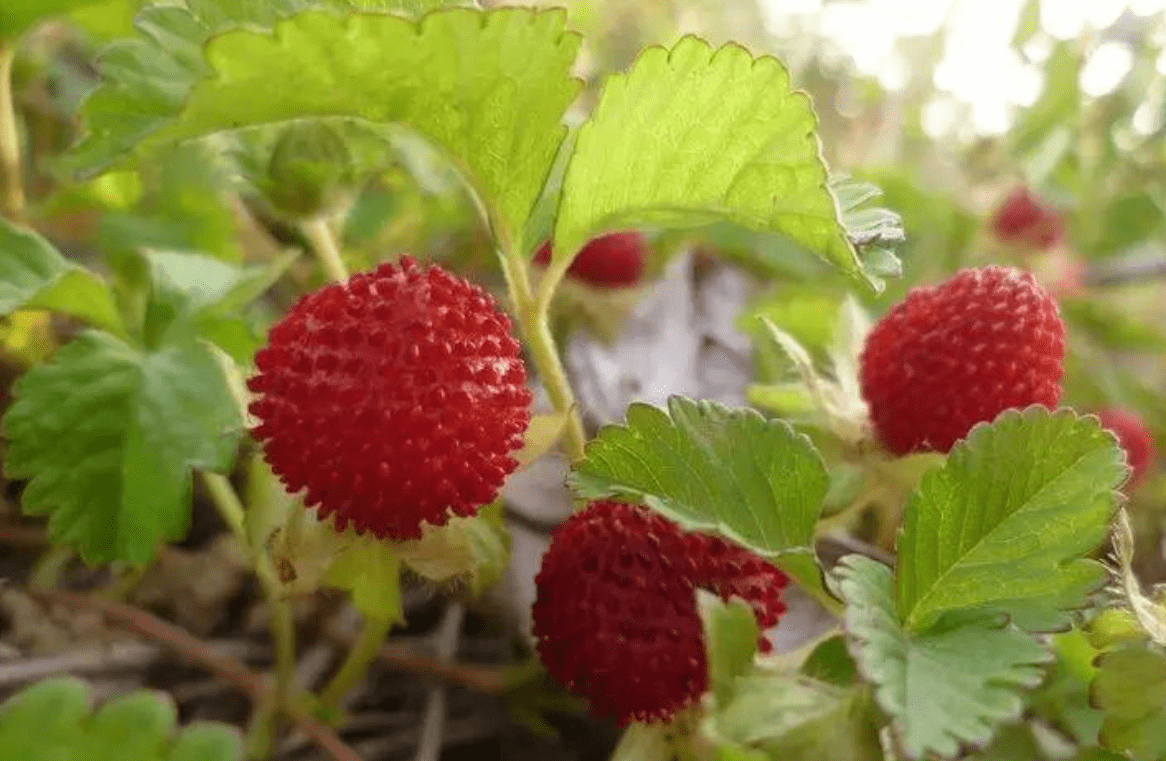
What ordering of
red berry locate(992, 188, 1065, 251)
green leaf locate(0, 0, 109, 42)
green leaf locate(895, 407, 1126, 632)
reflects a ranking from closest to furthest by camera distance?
green leaf locate(895, 407, 1126, 632) → green leaf locate(0, 0, 109, 42) → red berry locate(992, 188, 1065, 251)

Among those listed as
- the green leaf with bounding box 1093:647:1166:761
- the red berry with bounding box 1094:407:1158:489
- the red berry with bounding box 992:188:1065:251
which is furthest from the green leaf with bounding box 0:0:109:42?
the red berry with bounding box 992:188:1065:251

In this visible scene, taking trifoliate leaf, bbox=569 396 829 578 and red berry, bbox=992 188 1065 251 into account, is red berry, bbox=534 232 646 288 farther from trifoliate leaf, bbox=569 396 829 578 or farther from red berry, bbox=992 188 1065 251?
trifoliate leaf, bbox=569 396 829 578

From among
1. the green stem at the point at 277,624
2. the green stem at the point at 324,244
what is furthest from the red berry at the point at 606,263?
the green stem at the point at 277,624

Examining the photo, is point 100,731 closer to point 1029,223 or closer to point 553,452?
point 553,452

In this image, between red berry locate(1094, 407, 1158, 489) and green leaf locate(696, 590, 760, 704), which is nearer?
green leaf locate(696, 590, 760, 704)

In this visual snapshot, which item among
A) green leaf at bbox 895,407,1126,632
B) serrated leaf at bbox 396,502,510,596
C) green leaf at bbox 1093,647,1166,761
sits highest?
green leaf at bbox 895,407,1126,632

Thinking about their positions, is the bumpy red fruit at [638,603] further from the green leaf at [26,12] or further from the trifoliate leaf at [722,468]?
the green leaf at [26,12]

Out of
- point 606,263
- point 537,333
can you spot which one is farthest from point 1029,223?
point 537,333

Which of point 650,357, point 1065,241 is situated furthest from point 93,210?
point 1065,241
